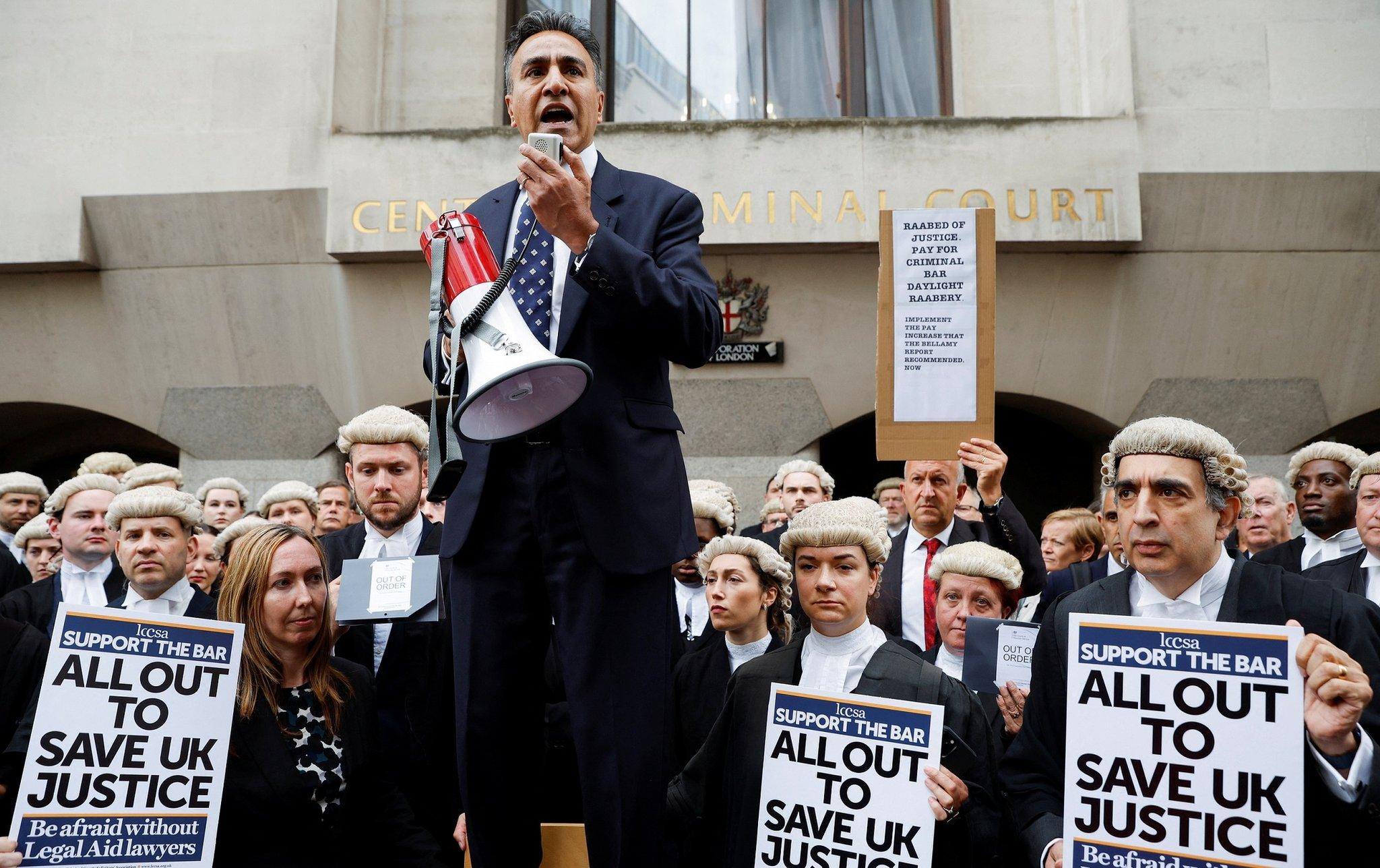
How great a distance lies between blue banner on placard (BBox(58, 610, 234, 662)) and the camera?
321 centimetres

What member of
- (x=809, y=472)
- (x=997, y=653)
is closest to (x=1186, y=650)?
(x=997, y=653)

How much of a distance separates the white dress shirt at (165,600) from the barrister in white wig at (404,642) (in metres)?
0.63

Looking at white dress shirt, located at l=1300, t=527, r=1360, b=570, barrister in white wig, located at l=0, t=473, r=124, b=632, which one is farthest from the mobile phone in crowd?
white dress shirt, located at l=1300, t=527, r=1360, b=570

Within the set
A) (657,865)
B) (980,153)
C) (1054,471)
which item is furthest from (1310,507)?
(657,865)

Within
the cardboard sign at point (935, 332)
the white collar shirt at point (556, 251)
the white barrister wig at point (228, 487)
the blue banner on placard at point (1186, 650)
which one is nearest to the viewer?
the white collar shirt at point (556, 251)

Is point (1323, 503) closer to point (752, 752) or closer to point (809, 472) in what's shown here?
point (809, 472)

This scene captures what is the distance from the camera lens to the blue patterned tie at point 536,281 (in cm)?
249

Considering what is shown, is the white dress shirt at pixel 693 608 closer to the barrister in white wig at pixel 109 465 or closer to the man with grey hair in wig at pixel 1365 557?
the man with grey hair in wig at pixel 1365 557

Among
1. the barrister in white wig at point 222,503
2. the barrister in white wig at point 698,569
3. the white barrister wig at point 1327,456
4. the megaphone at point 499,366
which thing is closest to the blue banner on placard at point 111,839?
the megaphone at point 499,366

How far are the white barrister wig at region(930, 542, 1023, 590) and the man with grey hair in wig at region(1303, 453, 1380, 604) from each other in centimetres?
137

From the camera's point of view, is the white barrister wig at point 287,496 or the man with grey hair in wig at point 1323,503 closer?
the white barrister wig at point 287,496

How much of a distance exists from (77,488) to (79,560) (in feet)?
1.36

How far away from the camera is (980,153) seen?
355 inches

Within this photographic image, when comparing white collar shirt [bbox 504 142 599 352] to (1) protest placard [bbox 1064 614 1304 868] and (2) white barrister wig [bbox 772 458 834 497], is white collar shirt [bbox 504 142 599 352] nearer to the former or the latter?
(1) protest placard [bbox 1064 614 1304 868]
